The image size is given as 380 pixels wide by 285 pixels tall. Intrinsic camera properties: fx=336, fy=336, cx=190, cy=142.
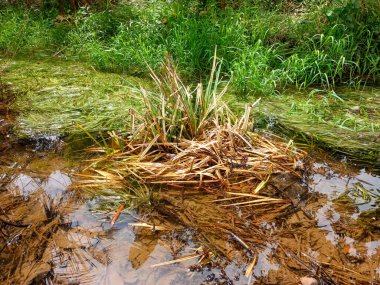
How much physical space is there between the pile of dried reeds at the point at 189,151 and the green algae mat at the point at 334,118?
278 mm

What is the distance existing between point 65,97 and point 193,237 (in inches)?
90.7

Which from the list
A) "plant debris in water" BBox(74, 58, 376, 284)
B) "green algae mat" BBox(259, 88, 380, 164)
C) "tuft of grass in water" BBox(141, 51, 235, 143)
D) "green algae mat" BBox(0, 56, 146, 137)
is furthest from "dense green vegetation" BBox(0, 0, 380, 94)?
"plant debris in water" BBox(74, 58, 376, 284)

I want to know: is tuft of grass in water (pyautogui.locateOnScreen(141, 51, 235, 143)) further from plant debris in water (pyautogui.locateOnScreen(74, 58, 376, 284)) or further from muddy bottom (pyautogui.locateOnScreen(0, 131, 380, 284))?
muddy bottom (pyautogui.locateOnScreen(0, 131, 380, 284))

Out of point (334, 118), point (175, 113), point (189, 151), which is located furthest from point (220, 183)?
point (334, 118)

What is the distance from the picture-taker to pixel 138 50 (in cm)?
401

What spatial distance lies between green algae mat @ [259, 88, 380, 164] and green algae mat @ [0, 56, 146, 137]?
132cm

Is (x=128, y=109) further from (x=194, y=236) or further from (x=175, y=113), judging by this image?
(x=194, y=236)

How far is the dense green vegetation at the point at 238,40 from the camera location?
361cm

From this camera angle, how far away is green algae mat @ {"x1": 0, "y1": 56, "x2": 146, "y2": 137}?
2883 mm

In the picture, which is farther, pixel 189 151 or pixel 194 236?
pixel 189 151

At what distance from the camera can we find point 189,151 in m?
2.31

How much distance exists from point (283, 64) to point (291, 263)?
2569 mm

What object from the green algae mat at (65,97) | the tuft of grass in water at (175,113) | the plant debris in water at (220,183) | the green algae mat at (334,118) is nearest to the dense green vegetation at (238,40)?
the green algae mat at (334,118)

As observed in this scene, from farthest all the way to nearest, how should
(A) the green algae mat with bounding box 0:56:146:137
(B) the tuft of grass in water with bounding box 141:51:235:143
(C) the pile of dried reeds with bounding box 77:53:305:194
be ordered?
(A) the green algae mat with bounding box 0:56:146:137, (B) the tuft of grass in water with bounding box 141:51:235:143, (C) the pile of dried reeds with bounding box 77:53:305:194
